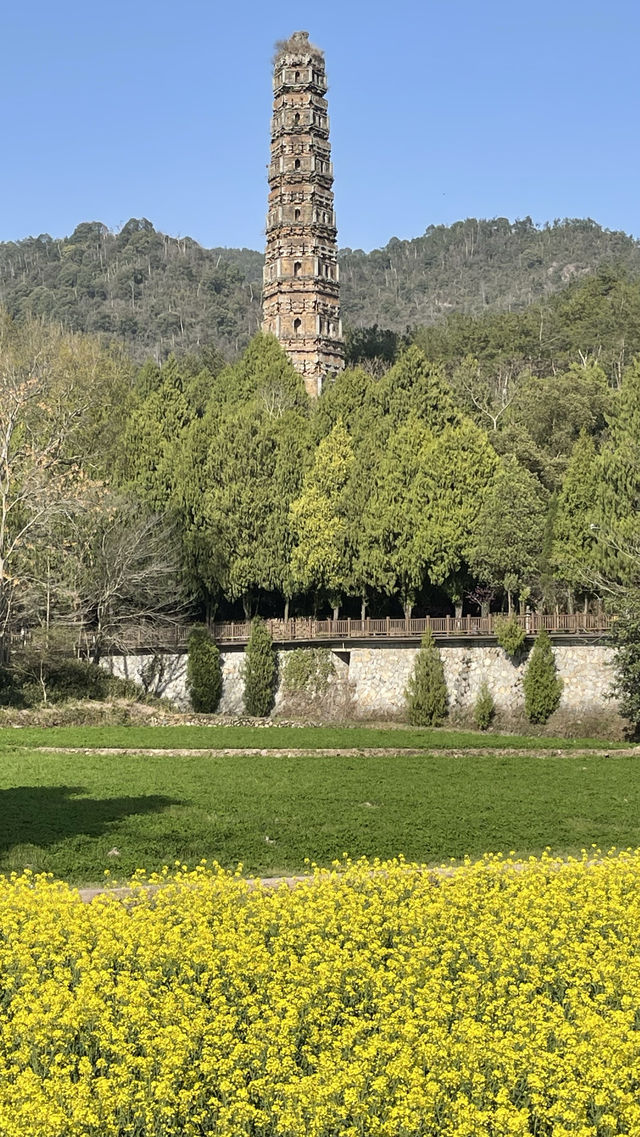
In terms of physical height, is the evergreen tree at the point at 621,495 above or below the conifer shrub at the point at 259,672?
above

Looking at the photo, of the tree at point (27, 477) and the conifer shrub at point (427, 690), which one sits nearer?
the tree at point (27, 477)

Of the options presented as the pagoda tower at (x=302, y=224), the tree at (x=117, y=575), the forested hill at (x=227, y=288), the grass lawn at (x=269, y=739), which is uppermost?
the forested hill at (x=227, y=288)

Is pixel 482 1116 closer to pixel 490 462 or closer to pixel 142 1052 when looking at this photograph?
pixel 142 1052

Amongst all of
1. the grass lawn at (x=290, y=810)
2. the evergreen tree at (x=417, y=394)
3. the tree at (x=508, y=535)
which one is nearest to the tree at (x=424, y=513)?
the tree at (x=508, y=535)

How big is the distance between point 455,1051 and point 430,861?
7.68 metres

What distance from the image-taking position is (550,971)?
9922 millimetres

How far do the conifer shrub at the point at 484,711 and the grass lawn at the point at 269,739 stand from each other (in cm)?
473

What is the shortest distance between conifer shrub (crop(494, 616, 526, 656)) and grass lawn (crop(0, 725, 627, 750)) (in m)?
5.80

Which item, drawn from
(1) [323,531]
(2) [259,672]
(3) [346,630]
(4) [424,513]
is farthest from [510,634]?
(2) [259,672]

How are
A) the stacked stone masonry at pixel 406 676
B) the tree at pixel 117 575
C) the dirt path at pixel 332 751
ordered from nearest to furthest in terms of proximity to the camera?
the dirt path at pixel 332 751, the stacked stone masonry at pixel 406 676, the tree at pixel 117 575

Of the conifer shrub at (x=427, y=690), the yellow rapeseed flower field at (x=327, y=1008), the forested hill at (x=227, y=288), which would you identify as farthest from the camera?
the forested hill at (x=227, y=288)

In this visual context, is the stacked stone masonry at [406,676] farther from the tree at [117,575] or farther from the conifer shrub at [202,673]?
the tree at [117,575]

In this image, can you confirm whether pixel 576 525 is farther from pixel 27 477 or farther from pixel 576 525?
pixel 27 477

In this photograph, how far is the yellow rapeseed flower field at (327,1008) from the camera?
723 cm
